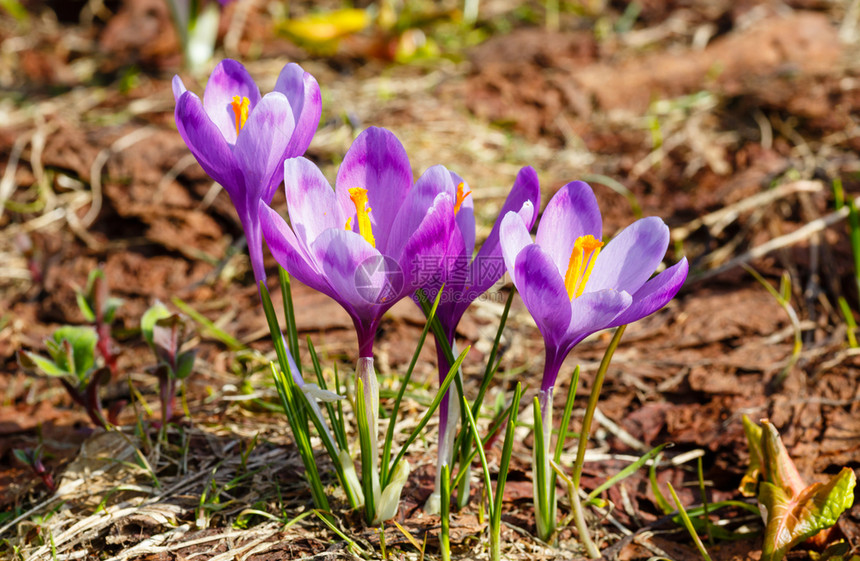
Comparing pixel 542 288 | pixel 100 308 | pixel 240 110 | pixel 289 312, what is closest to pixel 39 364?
pixel 100 308

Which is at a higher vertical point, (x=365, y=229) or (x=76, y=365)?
(x=365, y=229)

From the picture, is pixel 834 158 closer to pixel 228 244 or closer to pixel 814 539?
pixel 814 539

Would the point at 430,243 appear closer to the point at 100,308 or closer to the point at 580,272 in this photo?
the point at 580,272

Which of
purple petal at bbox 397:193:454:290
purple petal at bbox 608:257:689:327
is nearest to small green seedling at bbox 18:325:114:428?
purple petal at bbox 397:193:454:290

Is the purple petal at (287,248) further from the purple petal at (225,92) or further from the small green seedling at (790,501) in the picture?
the small green seedling at (790,501)

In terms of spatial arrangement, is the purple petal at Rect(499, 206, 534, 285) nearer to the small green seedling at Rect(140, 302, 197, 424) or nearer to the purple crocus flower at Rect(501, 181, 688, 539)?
the purple crocus flower at Rect(501, 181, 688, 539)
